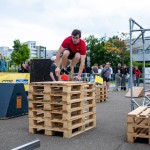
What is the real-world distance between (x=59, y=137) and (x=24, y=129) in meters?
1.32

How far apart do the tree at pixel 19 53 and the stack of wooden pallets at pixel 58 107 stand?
75.4m

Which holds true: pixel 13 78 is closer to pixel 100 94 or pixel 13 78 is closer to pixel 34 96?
pixel 100 94

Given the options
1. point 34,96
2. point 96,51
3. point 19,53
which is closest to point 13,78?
point 34,96

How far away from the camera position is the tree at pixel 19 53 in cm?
8219

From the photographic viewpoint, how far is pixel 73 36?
7980 millimetres

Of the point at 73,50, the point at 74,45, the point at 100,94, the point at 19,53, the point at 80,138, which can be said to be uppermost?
the point at 19,53

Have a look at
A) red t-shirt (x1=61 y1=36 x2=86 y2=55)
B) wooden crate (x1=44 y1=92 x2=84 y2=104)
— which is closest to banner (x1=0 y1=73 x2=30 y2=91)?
red t-shirt (x1=61 y1=36 x2=86 y2=55)

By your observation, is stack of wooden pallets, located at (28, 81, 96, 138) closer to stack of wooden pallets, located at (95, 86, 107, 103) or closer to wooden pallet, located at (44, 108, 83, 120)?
wooden pallet, located at (44, 108, 83, 120)

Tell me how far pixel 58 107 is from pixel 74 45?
1.88m

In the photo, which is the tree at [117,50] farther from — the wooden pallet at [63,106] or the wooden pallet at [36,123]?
A: the wooden pallet at [36,123]

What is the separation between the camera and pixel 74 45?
8.32 meters

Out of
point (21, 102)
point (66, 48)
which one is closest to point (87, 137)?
point (66, 48)

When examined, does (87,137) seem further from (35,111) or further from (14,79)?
(14,79)

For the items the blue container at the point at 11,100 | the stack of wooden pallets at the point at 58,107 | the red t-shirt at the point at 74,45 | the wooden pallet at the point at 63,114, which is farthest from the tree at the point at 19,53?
the wooden pallet at the point at 63,114
